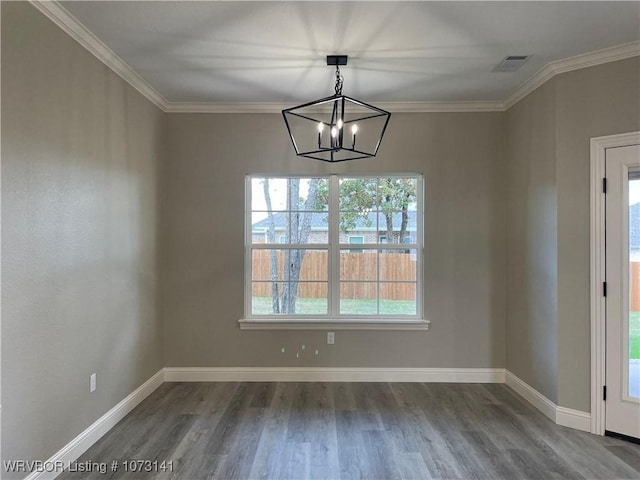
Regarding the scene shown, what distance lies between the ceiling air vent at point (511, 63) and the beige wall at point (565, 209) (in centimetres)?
32

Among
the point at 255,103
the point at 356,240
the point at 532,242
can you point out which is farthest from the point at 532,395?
the point at 255,103

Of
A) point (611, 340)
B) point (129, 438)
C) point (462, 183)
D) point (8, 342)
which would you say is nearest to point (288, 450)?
point (129, 438)

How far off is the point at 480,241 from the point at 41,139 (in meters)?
3.61

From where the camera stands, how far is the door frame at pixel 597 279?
2578 mm

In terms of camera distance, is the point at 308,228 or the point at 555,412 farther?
the point at 308,228

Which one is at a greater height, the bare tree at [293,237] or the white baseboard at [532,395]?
the bare tree at [293,237]

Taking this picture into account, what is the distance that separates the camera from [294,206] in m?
3.70

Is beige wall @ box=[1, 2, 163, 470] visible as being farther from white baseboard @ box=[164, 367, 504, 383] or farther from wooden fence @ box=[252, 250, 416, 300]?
wooden fence @ box=[252, 250, 416, 300]

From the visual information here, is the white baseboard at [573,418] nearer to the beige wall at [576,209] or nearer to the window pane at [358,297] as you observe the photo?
the beige wall at [576,209]

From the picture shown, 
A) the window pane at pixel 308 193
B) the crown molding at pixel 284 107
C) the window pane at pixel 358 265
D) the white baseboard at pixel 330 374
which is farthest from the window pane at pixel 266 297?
the crown molding at pixel 284 107

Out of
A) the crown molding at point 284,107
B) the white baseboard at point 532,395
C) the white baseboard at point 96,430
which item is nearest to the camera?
the white baseboard at point 96,430

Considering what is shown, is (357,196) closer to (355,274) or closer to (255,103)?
(355,274)

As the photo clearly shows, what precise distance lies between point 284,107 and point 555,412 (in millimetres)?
3564

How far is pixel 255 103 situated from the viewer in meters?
3.52
